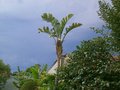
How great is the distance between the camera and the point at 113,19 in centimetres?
1673

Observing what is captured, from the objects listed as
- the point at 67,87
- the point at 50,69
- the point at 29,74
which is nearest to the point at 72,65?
the point at 67,87

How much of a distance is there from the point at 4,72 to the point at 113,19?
1794 centimetres

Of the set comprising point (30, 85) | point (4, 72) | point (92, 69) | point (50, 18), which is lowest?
point (92, 69)

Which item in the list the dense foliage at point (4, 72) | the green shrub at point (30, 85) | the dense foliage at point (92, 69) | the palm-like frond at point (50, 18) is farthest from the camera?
the dense foliage at point (4, 72)

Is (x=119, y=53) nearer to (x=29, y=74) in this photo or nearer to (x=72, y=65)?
(x=72, y=65)

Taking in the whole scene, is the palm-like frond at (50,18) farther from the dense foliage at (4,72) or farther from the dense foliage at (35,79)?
the dense foliage at (4,72)

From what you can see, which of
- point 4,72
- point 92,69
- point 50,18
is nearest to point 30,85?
point 50,18

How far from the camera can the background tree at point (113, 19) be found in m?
16.7

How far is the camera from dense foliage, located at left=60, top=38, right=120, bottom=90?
54.2ft

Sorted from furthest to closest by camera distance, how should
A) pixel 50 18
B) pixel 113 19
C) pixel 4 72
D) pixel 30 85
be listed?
pixel 4 72 < pixel 30 85 < pixel 50 18 < pixel 113 19

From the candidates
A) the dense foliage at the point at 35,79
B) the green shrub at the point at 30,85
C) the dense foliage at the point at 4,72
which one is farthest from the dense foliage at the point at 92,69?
the dense foliage at the point at 4,72

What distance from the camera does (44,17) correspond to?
22.8m

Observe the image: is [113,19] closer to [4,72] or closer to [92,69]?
[92,69]

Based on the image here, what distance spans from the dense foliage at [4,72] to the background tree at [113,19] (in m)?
16.3
